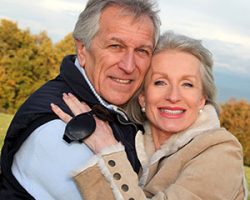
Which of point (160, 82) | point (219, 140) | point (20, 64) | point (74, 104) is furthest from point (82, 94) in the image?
point (20, 64)

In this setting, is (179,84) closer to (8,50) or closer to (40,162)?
(40,162)

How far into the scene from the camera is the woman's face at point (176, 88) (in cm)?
352

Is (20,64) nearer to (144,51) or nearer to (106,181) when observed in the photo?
(144,51)

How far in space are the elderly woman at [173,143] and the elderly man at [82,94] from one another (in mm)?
86

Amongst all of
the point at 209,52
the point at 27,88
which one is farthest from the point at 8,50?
the point at 209,52

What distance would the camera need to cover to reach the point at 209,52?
363cm

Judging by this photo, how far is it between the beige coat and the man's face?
1.50ft

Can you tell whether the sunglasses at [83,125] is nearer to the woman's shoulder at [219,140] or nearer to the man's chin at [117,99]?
the man's chin at [117,99]

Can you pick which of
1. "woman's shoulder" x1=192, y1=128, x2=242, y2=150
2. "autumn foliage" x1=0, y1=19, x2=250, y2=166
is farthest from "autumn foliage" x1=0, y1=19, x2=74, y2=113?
"woman's shoulder" x1=192, y1=128, x2=242, y2=150

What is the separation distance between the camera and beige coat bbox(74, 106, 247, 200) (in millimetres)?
2832

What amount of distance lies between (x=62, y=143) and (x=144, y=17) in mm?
1143

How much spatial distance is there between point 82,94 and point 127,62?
46 cm

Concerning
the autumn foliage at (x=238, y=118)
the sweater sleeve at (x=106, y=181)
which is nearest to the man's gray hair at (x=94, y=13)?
the sweater sleeve at (x=106, y=181)

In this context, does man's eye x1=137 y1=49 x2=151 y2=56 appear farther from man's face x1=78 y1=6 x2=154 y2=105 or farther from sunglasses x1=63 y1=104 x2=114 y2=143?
sunglasses x1=63 y1=104 x2=114 y2=143
